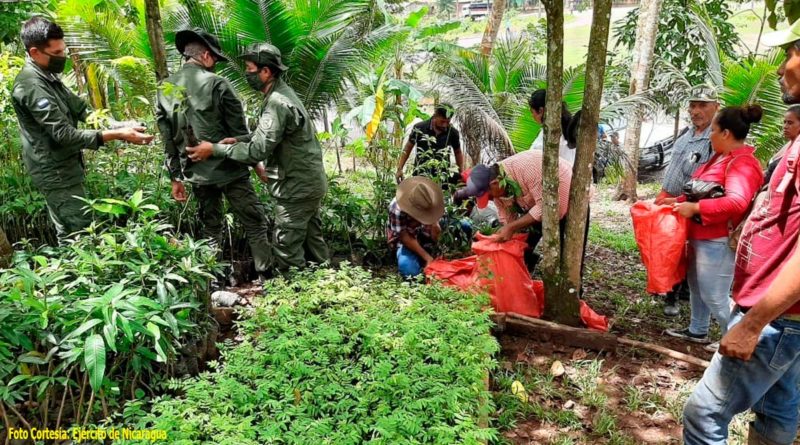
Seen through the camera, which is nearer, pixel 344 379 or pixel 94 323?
pixel 94 323

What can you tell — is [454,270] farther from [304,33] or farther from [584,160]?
[304,33]

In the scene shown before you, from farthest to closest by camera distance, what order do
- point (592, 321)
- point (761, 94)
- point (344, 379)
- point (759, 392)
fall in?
point (761, 94)
point (592, 321)
point (344, 379)
point (759, 392)

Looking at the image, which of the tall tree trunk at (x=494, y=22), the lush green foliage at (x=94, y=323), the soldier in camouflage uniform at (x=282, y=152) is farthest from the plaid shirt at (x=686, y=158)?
the tall tree trunk at (x=494, y=22)

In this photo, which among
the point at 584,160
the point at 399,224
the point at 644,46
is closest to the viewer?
the point at 584,160

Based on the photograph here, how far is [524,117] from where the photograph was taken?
5.63m

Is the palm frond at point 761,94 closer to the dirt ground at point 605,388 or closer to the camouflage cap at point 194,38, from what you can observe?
the dirt ground at point 605,388

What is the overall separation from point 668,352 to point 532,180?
55.0 inches

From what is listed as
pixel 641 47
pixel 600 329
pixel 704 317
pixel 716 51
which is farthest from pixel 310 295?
pixel 641 47

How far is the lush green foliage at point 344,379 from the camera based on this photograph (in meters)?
1.94

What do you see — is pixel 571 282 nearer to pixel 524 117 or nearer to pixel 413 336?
pixel 413 336

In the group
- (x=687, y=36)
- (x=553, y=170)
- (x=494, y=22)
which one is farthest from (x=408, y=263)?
(x=687, y=36)

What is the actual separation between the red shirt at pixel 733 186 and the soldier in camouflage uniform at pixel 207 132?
2.92 m

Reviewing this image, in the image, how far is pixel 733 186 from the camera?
10.6 ft

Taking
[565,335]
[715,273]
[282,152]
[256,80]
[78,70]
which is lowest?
[565,335]
